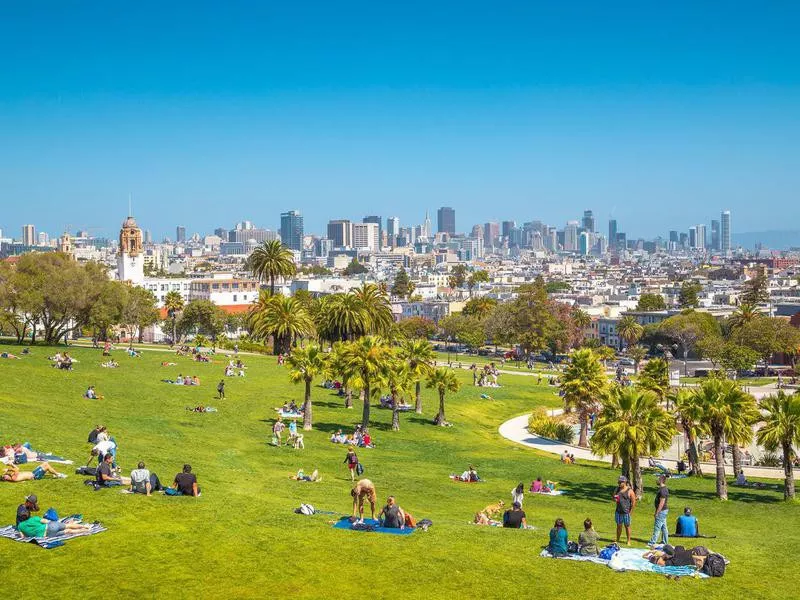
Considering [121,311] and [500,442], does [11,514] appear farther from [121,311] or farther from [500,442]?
[121,311]

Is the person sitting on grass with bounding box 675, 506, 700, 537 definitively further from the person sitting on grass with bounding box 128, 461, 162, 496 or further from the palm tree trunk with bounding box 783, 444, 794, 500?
the person sitting on grass with bounding box 128, 461, 162, 496

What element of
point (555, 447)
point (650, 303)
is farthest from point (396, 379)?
point (650, 303)

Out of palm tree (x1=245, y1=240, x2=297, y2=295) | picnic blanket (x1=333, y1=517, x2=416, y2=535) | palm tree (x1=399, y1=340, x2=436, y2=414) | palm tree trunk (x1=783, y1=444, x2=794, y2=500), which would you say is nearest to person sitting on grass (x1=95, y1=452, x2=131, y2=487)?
picnic blanket (x1=333, y1=517, x2=416, y2=535)

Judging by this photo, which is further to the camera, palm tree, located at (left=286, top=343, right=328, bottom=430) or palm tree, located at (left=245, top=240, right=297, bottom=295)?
palm tree, located at (left=245, top=240, right=297, bottom=295)

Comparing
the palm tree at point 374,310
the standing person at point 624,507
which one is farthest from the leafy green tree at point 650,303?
the standing person at point 624,507

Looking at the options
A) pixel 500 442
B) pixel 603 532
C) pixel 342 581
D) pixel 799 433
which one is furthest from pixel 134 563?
pixel 500 442

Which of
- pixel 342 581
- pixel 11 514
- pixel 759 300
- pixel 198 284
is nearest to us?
pixel 342 581

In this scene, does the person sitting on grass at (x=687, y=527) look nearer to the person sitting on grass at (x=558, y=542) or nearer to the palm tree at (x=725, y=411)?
the person sitting on grass at (x=558, y=542)
